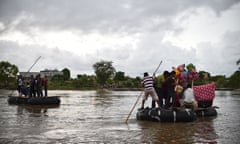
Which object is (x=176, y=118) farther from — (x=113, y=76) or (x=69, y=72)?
(x=69, y=72)

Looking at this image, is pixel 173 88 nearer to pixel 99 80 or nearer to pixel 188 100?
pixel 188 100

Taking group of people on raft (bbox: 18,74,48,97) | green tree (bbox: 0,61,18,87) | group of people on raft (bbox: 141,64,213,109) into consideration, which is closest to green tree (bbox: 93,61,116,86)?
green tree (bbox: 0,61,18,87)

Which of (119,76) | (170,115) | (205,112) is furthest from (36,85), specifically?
(119,76)

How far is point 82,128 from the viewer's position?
32.2ft

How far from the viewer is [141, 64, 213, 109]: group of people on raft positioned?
12328 mm

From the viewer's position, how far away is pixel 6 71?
240 ft

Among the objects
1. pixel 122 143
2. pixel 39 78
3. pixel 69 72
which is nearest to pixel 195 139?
pixel 122 143

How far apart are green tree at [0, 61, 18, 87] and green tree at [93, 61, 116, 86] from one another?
28.4 metres

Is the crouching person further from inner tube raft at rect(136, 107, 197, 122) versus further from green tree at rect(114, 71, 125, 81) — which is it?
green tree at rect(114, 71, 125, 81)

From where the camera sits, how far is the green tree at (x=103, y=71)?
317ft

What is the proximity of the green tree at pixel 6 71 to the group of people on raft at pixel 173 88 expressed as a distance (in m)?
65.0

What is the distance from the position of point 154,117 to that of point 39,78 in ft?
41.0

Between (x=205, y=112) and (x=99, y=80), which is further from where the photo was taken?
(x=99, y=80)

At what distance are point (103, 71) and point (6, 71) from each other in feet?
112
